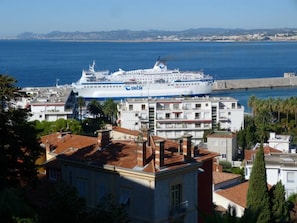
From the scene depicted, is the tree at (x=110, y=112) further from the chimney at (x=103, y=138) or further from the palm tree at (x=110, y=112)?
the chimney at (x=103, y=138)

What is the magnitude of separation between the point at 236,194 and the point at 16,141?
20.7 feet

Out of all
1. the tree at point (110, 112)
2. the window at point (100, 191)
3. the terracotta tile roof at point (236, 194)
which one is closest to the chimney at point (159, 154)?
the window at point (100, 191)

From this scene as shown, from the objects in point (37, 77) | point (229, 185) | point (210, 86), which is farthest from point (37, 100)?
point (37, 77)

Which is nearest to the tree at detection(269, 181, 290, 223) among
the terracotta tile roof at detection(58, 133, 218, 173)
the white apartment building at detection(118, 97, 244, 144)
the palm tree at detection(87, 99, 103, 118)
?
the terracotta tile roof at detection(58, 133, 218, 173)

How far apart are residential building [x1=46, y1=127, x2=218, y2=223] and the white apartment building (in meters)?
18.3

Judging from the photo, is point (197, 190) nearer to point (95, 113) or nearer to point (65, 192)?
point (65, 192)

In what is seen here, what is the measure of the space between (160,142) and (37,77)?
65.6 m

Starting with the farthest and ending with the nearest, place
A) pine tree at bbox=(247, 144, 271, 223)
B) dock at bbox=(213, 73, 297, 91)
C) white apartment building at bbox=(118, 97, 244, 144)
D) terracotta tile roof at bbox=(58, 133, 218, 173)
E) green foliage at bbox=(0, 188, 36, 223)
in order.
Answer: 1. dock at bbox=(213, 73, 297, 91)
2. white apartment building at bbox=(118, 97, 244, 144)
3. pine tree at bbox=(247, 144, 271, 223)
4. terracotta tile roof at bbox=(58, 133, 218, 173)
5. green foliage at bbox=(0, 188, 36, 223)

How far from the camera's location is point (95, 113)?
103 feet

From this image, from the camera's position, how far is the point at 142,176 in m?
7.14

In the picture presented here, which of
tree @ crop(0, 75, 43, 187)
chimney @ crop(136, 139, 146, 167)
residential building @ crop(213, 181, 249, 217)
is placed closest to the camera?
tree @ crop(0, 75, 43, 187)

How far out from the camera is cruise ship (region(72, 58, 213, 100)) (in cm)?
5547

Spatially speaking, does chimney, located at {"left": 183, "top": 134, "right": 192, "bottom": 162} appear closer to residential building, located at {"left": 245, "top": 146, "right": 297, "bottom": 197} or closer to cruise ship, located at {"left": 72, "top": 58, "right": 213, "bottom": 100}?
residential building, located at {"left": 245, "top": 146, "right": 297, "bottom": 197}

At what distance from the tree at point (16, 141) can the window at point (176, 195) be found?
185 centimetres
